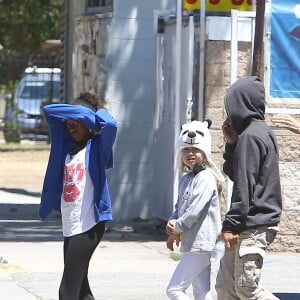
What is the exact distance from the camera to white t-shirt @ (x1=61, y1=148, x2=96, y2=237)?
7.72 meters

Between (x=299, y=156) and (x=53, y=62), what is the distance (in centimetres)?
2018

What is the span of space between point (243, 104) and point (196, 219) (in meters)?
1.06

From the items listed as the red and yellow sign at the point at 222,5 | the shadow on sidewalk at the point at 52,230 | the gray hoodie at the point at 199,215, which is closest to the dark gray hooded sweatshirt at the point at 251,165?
the gray hoodie at the point at 199,215

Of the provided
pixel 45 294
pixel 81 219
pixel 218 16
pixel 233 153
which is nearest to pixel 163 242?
pixel 218 16

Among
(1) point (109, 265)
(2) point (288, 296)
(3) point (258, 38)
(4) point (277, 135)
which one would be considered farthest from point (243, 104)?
(4) point (277, 135)

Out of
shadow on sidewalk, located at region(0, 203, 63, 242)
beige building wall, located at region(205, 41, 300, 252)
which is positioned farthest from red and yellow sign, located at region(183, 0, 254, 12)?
shadow on sidewalk, located at region(0, 203, 63, 242)

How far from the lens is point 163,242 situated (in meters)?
13.3

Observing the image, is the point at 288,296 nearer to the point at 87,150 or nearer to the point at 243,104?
the point at 87,150

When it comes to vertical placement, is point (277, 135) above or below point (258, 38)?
below

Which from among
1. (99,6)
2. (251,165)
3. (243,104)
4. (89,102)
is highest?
(99,6)

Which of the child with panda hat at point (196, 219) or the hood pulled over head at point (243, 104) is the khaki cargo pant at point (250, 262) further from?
the child with panda hat at point (196, 219)

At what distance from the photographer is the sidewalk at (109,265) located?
9672mm

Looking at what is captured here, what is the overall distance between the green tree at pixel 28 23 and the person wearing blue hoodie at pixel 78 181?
21132 millimetres

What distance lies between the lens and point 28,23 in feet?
103
